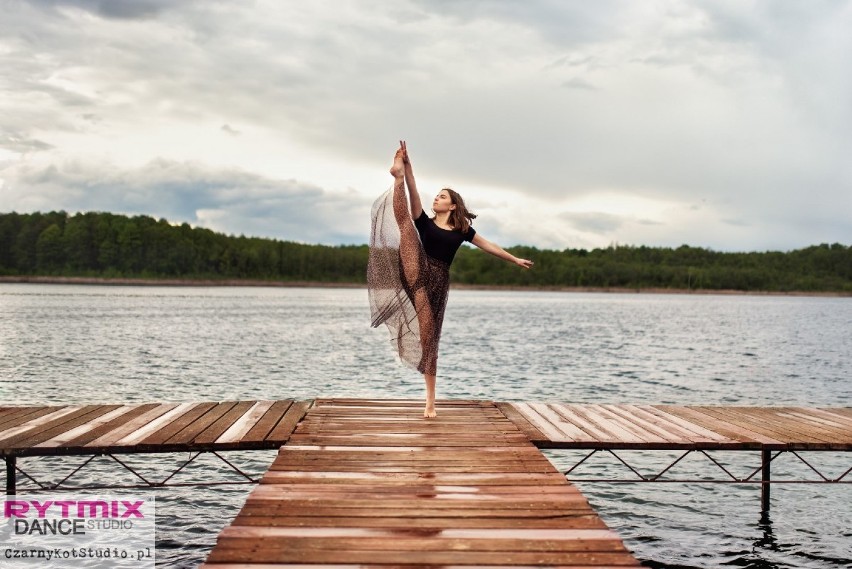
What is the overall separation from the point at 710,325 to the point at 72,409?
224 ft

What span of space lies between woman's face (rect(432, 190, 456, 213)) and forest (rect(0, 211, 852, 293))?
455 feet

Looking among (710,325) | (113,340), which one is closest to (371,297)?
(113,340)

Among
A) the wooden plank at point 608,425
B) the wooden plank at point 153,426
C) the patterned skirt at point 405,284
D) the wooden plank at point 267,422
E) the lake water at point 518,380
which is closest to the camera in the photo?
the wooden plank at point 153,426

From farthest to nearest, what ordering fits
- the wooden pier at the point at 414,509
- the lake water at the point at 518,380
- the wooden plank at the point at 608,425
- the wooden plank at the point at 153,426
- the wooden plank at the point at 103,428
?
the lake water at the point at 518,380
the wooden plank at the point at 608,425
the wooden plank at the point at 153,426
the wooden plank at the point at 103,428
the wooden pier at the point at 414,509

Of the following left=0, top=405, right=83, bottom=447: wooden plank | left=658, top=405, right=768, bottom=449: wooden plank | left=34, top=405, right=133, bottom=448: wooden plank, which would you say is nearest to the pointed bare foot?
left=34, top=405, right=133, bottom=448: wooden plank

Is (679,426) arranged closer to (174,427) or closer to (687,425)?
(687,425)

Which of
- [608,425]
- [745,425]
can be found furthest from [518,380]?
[608,425]

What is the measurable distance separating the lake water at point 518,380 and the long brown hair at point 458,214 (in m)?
4.71

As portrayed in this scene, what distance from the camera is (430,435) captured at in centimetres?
670

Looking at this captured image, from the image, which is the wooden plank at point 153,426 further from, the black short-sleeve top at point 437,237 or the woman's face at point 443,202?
the woman's face at point 443,202

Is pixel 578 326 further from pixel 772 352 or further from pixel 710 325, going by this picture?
pixel 772 352

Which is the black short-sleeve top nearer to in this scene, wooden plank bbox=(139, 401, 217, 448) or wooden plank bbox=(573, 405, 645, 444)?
wooden plank bbox=(573, 405, 645, 444)

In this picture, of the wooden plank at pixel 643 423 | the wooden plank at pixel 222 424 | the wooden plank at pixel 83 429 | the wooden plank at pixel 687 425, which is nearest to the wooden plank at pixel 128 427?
the wooden plank at pixel 83 429

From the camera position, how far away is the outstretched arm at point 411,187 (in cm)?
715
